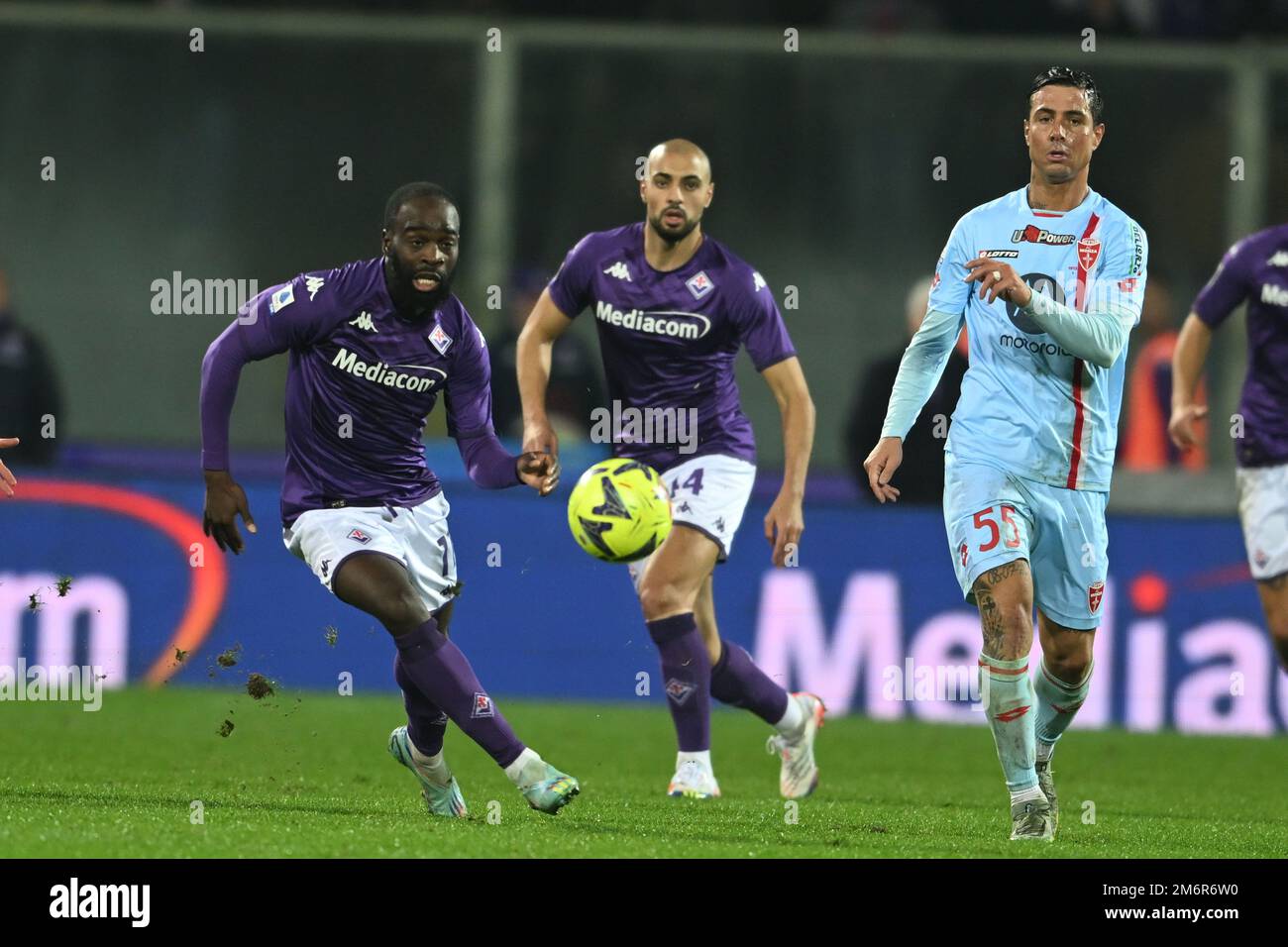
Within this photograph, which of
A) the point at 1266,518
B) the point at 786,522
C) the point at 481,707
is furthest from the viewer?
the point at 1266,518

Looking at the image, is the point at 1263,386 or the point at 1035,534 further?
the point at 1263,386

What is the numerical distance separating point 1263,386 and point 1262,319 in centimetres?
28

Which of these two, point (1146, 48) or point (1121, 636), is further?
point (1146, 48)

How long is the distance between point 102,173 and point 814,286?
527 cm

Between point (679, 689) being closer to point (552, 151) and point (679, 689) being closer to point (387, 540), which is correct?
point (387, 540)

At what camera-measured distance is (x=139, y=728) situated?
10.9 meters

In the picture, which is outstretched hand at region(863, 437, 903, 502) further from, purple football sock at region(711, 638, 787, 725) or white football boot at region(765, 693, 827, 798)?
white football boot at region(765, 693, 827, 798)

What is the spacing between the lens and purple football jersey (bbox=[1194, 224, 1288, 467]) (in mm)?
8930

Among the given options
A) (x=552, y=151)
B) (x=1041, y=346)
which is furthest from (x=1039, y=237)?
(x=552, y=151)

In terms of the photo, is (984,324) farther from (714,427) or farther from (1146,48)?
(1146,48)

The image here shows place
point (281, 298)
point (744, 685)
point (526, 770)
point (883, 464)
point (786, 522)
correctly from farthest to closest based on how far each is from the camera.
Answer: point (744, 685), point (786, 522), point (281, 298), point (883, 464), point (526, 770)

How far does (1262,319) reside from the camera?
9.00 m
